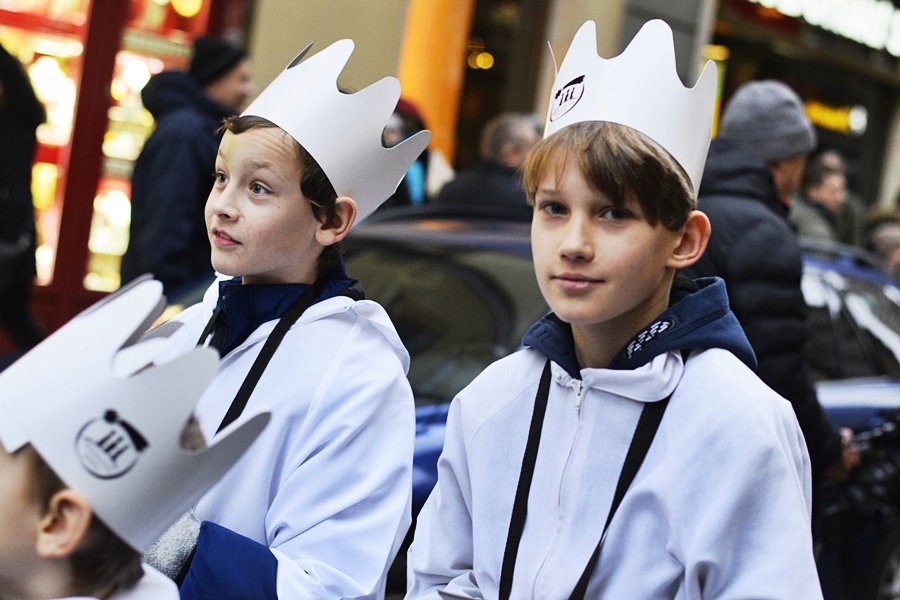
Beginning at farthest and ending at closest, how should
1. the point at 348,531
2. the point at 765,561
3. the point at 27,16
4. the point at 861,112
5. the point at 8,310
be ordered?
1. the point at 861,112
2. the point at 27,16
3. the point at 8,310
4. the point at 348,531
5. the point at 765,561

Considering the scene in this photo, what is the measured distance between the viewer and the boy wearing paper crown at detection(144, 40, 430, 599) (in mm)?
2365

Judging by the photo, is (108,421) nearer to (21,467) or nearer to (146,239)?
(21,467)

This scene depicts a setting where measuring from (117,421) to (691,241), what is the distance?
1.03 meters

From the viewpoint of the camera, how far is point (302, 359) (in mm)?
2537

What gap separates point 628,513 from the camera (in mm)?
2172

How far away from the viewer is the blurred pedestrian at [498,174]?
6.64m

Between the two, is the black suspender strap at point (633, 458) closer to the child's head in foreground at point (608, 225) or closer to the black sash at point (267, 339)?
the child's head in foreground at point (608, 225)

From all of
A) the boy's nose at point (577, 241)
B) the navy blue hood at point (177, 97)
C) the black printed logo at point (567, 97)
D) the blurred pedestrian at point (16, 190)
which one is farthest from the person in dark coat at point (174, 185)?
the boy's nose at point (577, 241)

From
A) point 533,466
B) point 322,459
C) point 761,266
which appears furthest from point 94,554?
point 761,266

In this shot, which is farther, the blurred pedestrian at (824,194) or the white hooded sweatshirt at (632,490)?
the blurred pedestrian at (824,194)

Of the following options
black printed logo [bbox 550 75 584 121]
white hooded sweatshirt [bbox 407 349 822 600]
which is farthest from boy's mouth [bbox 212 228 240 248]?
black printed logo [bbox 550 75 584 121]

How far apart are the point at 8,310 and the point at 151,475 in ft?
17.3

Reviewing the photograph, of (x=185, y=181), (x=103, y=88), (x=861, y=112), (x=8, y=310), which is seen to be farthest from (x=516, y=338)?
(x=861, y=112)

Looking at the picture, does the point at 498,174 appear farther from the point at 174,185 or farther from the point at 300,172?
the point at 300,172
